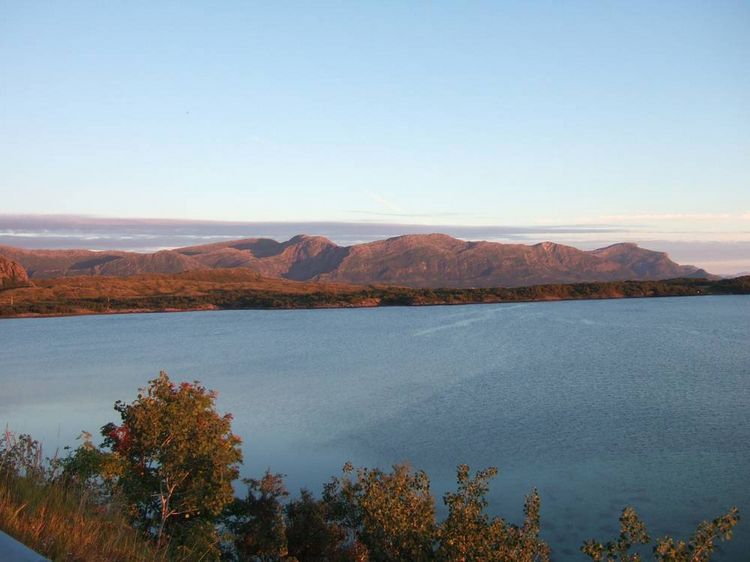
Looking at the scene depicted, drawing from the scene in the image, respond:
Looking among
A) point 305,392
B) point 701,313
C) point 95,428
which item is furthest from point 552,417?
point 701,313

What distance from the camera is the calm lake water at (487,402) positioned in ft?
89.0

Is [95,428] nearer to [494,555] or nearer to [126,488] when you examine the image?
[126,488]

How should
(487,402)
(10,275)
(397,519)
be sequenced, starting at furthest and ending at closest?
(10,275) → (487,402) → (397,519)

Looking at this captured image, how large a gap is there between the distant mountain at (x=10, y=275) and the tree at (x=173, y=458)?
178 m

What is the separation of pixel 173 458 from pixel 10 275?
631ft

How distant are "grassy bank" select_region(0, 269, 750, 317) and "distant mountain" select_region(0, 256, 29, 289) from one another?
616 cm

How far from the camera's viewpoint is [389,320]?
417 ft

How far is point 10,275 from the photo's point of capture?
7367 inches

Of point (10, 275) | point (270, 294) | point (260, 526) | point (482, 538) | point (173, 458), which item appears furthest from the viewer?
point (10, 275)

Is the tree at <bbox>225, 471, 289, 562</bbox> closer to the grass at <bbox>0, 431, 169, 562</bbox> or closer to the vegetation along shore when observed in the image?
the vegetation along shore

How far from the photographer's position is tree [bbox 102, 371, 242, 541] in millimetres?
17188

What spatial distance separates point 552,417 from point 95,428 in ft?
82.0

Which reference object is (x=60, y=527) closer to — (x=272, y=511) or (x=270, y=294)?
(x=272, y=511)

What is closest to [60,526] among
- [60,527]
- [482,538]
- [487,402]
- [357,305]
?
[60,527]
